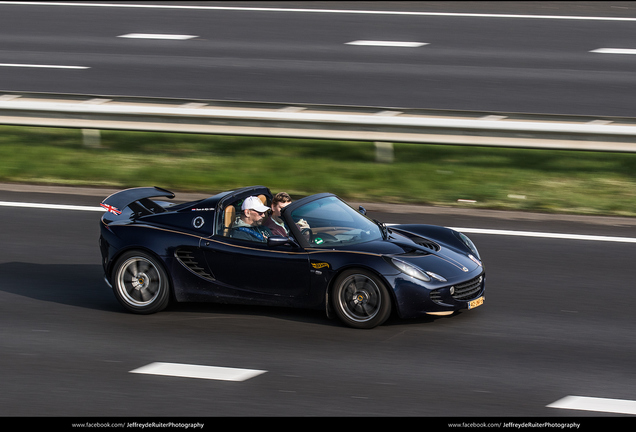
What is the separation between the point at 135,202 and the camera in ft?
29.5

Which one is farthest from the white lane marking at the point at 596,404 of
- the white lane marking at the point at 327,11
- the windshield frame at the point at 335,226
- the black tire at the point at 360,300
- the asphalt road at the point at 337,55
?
the white lane marking at the point at 327,11

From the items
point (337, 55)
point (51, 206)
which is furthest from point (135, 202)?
point (337, 55)

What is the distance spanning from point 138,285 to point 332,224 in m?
1.90

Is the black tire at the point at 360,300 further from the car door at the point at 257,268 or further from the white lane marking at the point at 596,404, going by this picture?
the white lane marking at the point at 596,404

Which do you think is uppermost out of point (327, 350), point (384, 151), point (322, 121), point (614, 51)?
point (614, 51)

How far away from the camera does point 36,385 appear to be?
6723 millimetres

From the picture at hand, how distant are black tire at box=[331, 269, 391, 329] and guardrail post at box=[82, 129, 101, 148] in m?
7.75

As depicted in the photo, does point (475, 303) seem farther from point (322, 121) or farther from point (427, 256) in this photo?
point (322, 121)

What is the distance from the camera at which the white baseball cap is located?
27.0 feet

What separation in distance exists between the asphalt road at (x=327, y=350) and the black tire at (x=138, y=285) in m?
0.13

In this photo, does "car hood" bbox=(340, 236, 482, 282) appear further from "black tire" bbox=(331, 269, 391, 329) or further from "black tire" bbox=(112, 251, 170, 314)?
"black tire" bbox=(112, 251, 170, 314)
